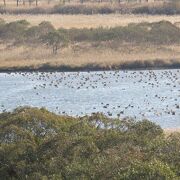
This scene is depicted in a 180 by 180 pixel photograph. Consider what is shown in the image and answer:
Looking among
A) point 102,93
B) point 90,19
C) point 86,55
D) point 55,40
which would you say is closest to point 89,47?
point 55,40

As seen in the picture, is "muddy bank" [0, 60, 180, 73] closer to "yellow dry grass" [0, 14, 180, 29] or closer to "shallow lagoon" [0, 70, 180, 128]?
"shallow lagoon" [0, 70, 180, 128]

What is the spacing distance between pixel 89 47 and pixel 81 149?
173ft

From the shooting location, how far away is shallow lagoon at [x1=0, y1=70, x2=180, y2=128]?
45.1 metres

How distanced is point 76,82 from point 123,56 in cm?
1236

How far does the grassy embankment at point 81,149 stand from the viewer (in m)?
19.3

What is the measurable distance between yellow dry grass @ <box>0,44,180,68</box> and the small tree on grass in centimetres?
68

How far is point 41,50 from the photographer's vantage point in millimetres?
72000

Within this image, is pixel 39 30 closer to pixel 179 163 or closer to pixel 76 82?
pixel 76 82

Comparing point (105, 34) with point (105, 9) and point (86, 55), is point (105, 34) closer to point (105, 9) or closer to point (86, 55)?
point (86, 55)

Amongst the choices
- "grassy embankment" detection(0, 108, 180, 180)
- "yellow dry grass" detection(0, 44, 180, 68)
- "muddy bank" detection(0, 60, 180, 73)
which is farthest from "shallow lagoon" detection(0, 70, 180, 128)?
"grassy embankment" detection(0, 108, 180, 180)

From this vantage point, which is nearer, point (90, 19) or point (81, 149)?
point (81, 149)

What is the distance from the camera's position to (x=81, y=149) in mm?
21438

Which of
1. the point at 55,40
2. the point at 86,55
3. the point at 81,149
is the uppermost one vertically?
the point at 81,149

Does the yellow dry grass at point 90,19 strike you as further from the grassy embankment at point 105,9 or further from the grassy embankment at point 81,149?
the grassy embankment at point 81,149
